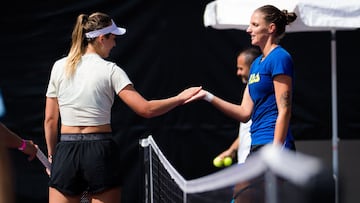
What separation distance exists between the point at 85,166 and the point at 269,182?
104 inches

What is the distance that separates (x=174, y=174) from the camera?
4.57 metres

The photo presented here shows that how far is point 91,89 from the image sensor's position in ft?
15.9

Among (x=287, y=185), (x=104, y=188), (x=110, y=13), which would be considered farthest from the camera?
(x=110, y=13)

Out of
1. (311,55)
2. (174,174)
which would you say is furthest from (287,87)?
(311,55)

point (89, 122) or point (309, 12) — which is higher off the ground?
point (309, 12)

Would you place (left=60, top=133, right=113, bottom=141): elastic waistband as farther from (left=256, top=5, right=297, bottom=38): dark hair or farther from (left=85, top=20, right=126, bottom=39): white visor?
(left=256, top=5, right=297, bottom=38): dark hair

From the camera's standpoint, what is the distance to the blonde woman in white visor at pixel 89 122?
4820 millimetres

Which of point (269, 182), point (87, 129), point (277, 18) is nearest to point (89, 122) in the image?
point (87, 129)

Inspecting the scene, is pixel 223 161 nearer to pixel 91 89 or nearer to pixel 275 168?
pixel 91 89

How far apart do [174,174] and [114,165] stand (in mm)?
482

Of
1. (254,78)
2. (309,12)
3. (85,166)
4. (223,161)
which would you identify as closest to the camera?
(254,78)

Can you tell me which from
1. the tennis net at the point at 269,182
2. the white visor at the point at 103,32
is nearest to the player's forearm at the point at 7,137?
the tennis net at the point at 269,182

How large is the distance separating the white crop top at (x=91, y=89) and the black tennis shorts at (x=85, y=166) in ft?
0.36

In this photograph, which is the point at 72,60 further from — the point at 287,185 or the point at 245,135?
the point at 287,185
